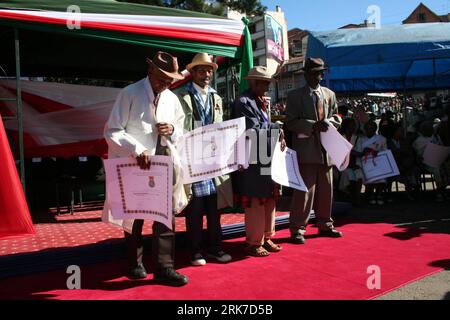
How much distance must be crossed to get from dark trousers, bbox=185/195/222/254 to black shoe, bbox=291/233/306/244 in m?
0.92

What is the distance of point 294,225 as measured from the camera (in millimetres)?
4504

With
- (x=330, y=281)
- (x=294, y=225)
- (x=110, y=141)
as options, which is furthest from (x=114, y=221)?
(x=294, y=225)

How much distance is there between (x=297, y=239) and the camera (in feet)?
14.5

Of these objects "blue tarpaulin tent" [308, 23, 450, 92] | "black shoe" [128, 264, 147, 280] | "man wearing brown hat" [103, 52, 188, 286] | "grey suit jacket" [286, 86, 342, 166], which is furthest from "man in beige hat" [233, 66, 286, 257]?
"blue tarpaulin tent" [308, 23, 450, 92]

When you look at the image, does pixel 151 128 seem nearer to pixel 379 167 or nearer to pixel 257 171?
pixel 257 171

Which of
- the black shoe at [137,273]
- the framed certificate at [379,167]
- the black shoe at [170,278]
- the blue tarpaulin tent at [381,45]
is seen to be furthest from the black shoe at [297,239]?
the blue tarpaulin tent at [381,45]

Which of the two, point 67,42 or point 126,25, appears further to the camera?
point 67,42

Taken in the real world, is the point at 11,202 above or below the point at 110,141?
below

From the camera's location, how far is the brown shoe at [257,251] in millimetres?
3974

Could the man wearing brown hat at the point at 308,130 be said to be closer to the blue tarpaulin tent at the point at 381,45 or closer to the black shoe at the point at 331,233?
the black shoe at the point at 331,233

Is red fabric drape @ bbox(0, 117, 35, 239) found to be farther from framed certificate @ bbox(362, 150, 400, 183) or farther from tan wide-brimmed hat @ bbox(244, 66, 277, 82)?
framed certificate @ bbox(362, 150, 400, 183)

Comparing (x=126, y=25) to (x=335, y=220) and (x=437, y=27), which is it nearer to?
(x=335, y=220)
